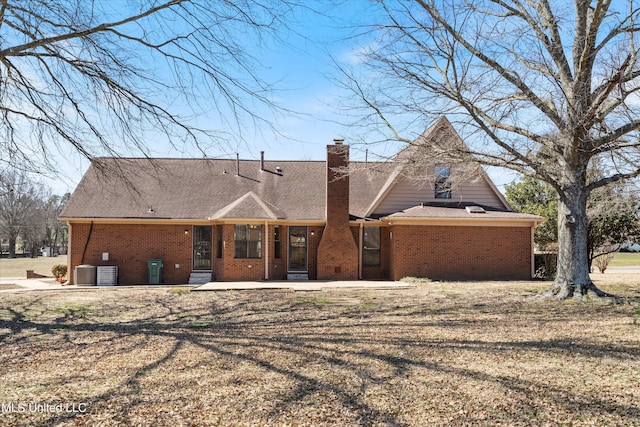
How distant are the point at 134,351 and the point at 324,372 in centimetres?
287

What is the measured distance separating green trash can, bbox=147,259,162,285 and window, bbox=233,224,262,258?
9.98 feet

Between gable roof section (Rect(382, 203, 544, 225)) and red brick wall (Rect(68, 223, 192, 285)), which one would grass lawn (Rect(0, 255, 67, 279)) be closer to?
red brick wall (Rect(68, 223, 192, 285))

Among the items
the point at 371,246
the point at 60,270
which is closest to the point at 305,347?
the point at 371,246

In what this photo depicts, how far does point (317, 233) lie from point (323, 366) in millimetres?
13573

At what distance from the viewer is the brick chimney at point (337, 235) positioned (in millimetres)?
18750

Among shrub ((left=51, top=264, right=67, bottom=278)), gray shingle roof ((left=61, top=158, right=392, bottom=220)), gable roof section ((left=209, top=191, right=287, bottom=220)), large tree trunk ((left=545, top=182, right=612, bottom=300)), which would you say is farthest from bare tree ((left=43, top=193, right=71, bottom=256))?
large tree trunk ((left=545, top=182, right=612, bottom=300))

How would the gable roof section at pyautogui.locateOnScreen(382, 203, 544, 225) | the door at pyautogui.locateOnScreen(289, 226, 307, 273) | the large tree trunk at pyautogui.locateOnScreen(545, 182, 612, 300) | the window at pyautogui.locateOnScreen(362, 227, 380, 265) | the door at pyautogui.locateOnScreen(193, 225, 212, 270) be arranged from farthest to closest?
1. the window at pyautogui.locateOnScreen(362, 227, 380, 265)
2. the door at pyautogui.locateOnScreen(193, 225, 212, 270)
3. the door at pyautogui.locateOnScreen(289, 226, 307, 273)
4. the gable roof section at pyautogui.locateOnScreen(382, 203, 544, 225)
5. the large tree trunk at pyautogui.locateOnScreen(545, 182, 612, 300)

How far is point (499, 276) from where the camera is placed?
18875 millimetres

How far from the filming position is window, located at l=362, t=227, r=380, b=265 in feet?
64.9

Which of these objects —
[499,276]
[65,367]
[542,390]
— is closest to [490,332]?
[542,390]

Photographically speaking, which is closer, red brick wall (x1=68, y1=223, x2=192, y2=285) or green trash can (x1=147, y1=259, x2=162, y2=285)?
green trash can (x1=147, y1=259, x2=162, y2=285)

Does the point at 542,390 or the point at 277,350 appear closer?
the point at 542,390

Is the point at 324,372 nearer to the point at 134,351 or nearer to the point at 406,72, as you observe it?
the point at 134,351

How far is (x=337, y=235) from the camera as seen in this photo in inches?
742
